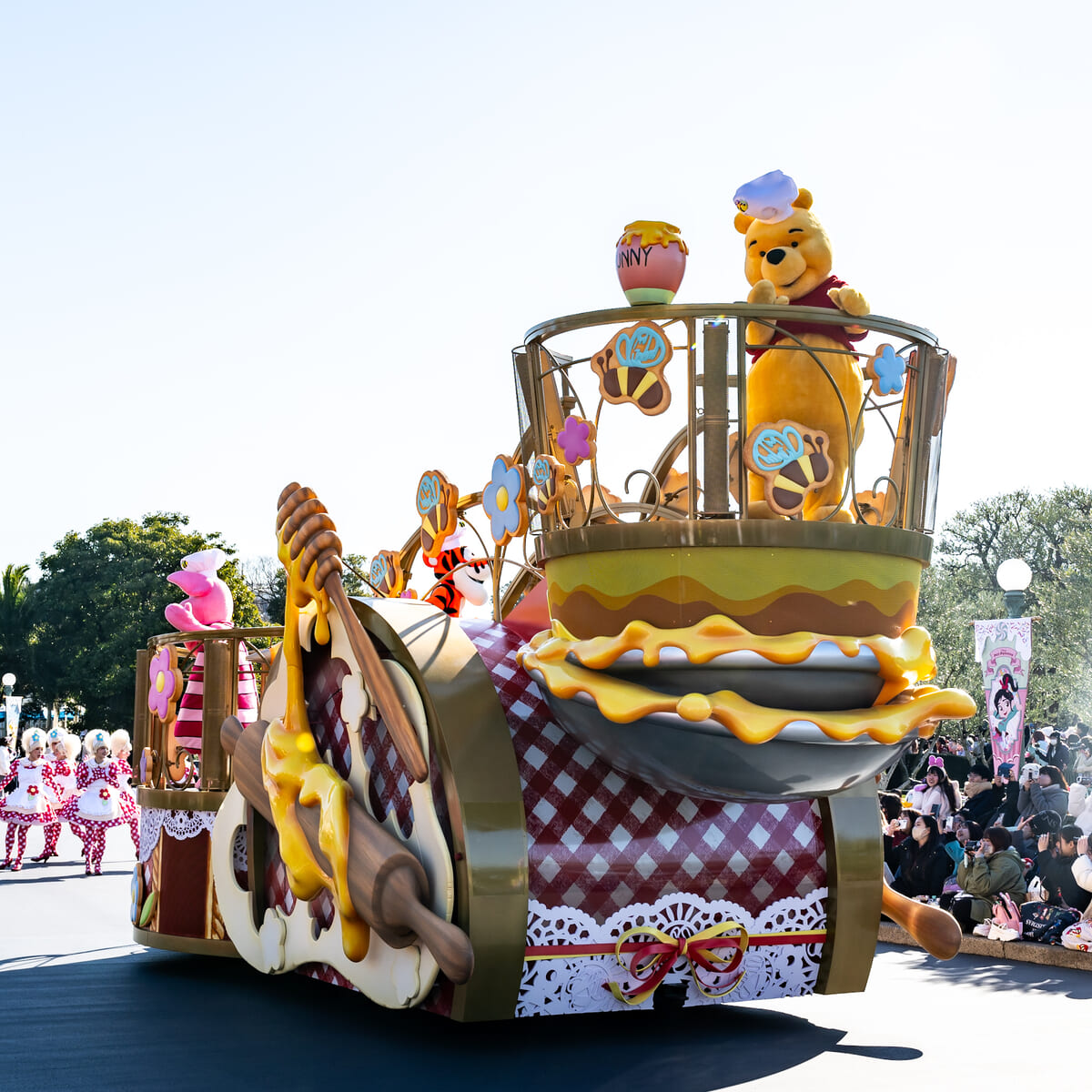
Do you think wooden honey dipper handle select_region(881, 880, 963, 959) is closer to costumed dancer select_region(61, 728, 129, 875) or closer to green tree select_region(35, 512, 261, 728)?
costumed dancer select_region(61, 728, 129, 875)

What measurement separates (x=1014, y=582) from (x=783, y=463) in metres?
9.43

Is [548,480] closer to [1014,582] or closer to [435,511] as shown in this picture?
[435,511]

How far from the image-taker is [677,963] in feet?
20.0

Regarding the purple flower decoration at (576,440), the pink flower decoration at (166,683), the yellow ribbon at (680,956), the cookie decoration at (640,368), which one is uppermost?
the cookie decoration at (640,368)

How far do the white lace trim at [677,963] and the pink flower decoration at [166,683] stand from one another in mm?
3893

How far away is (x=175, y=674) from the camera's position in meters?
8.77

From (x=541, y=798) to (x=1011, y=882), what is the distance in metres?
4.98

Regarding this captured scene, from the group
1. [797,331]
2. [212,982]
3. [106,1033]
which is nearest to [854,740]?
[797,331]

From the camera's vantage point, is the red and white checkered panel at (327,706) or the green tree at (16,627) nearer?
the red and white checkered panel at (327,706)

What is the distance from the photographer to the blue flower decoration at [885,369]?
5.80 metres

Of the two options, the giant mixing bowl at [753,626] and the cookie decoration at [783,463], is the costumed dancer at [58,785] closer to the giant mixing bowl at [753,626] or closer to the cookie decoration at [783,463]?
the giant mixing bowl at [753,626]

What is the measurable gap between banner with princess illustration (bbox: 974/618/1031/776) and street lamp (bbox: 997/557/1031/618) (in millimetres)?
807

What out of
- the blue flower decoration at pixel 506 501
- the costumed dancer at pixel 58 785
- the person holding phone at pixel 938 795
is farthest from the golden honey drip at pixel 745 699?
the costumed dancer at pixel 58 785

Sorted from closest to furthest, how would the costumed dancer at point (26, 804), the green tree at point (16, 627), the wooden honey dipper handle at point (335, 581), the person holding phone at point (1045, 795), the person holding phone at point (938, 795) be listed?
the wooden honey dipper handle at point (335, 581)
the person holding phone at point (1045, 795)
the person holding phone at point (938, 795)
the costumed dancer at point (26, 804)
the green tree at point (16, 627)
